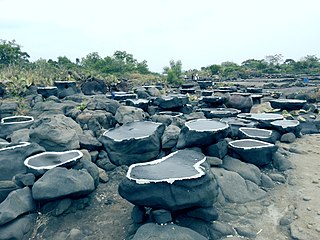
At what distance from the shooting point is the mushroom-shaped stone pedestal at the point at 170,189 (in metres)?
2.92

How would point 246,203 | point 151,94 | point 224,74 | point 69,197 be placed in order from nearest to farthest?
point 69,197 → point 246,203 → point 151,94 → point 224,74

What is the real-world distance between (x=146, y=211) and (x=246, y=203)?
1.33 m

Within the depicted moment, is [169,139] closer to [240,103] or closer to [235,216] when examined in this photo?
[235,216]

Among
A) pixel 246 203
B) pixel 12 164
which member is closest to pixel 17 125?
pixel 12 164

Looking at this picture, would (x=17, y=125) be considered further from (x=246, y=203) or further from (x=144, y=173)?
(x=246, y=203)

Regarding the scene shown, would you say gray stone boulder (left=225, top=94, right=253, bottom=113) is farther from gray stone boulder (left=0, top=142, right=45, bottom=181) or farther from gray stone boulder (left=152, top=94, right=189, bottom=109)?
gray stone boulder (left=0, top=142, right=45, bottom=181)

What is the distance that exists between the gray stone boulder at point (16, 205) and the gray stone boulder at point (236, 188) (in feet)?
7.38

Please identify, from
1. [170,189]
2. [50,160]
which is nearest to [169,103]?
[50,160]

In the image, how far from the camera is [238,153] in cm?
464

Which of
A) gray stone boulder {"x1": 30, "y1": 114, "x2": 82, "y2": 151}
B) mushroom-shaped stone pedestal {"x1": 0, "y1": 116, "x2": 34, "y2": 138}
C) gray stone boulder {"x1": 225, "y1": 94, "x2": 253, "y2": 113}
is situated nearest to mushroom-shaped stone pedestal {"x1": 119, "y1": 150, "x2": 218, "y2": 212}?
gray stone boulder {"x1": 30, "y1": 114, "x2": 82, "y2": 151}

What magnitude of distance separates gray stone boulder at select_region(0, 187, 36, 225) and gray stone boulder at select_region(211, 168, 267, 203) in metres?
2.25

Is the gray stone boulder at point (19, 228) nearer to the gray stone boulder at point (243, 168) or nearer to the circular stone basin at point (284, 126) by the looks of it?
the gray stone boulder at point (243, 168)

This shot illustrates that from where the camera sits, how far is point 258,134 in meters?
5.45

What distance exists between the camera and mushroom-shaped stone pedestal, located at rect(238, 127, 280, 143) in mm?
5182
